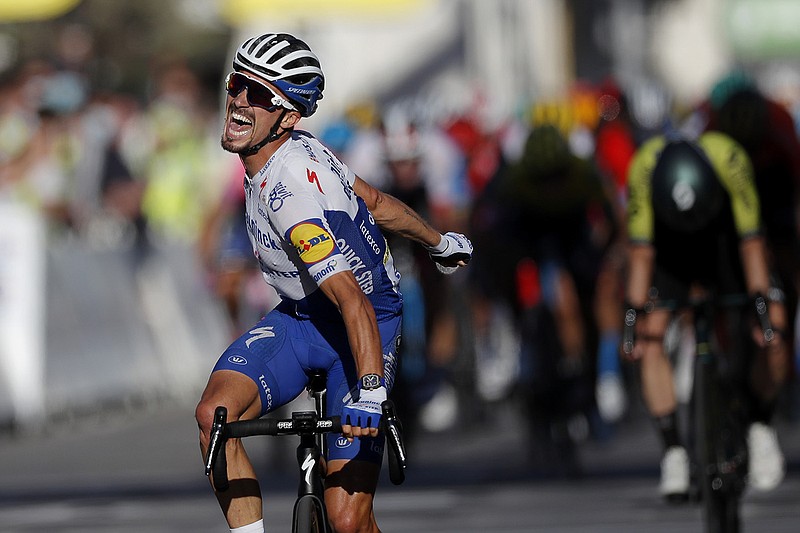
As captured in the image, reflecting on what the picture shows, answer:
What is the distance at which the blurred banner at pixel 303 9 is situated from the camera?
27.3m

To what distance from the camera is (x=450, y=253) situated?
8.34 m

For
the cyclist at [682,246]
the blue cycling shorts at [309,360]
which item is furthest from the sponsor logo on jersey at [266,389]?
the cyclist at [682,246]

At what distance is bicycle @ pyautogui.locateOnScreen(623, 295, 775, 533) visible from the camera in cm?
988

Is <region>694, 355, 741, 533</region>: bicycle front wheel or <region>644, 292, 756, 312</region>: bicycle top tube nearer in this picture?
<region>694, 355, 741, 533</region>: bicycle front wheel

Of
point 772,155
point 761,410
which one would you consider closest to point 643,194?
point 761,410

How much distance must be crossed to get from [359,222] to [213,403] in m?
0.87

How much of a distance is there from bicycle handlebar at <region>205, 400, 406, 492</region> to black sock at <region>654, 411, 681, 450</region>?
135 inches

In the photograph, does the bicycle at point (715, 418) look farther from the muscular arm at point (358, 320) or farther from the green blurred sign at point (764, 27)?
the green blurred sign at point (764, 27)

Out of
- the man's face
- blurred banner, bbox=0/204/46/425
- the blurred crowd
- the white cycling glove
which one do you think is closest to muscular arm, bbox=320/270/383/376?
the white cycling glove

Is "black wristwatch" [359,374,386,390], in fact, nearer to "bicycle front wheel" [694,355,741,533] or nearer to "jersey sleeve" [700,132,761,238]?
"bicycle front wheel" [694,355,741,533]

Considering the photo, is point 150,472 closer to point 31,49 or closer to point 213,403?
point 213,403

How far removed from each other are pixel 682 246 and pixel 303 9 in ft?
56.7

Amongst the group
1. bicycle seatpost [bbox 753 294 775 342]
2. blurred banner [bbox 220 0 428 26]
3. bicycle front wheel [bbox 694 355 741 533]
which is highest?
blurred banner [bbox 220 0 428 26]

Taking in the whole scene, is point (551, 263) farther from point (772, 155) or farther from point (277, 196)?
point (277, 196)
